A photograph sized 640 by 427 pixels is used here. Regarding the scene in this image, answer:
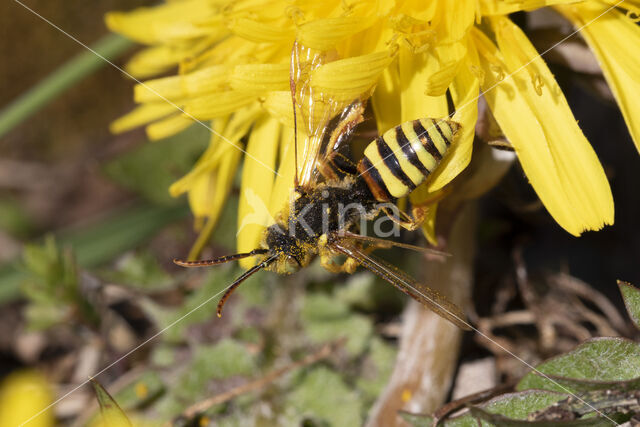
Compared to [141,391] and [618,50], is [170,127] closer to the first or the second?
[141,391]

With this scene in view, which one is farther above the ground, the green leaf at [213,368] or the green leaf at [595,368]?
the green leaf at [213,368]

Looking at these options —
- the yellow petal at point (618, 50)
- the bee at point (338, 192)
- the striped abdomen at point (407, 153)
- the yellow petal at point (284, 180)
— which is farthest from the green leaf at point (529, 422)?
the yellow petal at point (284, 180)

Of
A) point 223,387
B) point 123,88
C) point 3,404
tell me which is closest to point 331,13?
point 223,387

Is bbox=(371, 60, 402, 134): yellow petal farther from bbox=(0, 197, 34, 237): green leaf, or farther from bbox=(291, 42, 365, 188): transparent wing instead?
bbox=(0, 197, 34, 237): green leaf

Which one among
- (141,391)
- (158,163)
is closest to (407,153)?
(141,391)

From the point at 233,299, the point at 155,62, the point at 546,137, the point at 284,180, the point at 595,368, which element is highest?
the point at 155,62

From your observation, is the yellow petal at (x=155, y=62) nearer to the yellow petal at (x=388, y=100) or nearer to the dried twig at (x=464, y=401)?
the yellow petal at (x=388, y=100)

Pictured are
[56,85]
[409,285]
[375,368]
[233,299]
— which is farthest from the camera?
[56,85]
